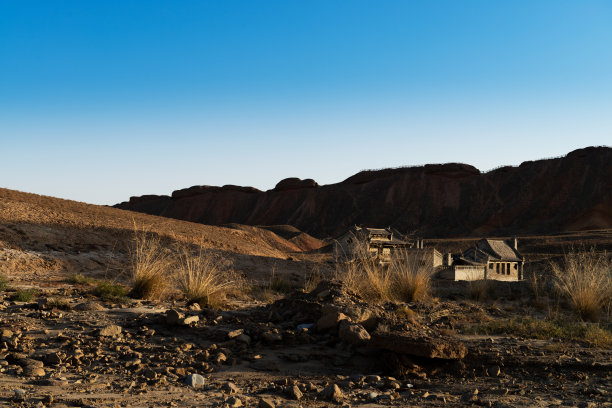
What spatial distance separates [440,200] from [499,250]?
46243 mm

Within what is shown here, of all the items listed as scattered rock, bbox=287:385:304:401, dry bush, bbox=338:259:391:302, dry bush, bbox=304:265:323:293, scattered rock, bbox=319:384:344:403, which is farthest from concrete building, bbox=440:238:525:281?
scattered rock, bbox=287:385:304:401

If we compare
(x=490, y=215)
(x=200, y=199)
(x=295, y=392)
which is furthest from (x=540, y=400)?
(x=200, y=199)

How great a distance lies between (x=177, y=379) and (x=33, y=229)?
16537 mm

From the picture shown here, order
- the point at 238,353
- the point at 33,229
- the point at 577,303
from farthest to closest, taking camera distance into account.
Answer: the point at 33,229 < the point at 577,303 < the point at 238,353

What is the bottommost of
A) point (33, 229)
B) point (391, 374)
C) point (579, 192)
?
point (391, 374)

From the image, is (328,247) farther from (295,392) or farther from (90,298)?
(295,392)

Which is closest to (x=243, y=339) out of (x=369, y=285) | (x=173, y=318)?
(x=173, y=318)

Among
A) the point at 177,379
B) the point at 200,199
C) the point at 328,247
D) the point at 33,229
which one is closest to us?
the point at 177,379

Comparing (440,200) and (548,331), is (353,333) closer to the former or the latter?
(548,331)

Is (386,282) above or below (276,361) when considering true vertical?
above

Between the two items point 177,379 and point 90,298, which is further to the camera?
point 90,298

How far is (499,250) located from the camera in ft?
98.9

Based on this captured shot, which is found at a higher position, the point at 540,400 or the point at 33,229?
the point at 33,229

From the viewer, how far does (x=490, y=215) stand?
223 ft
